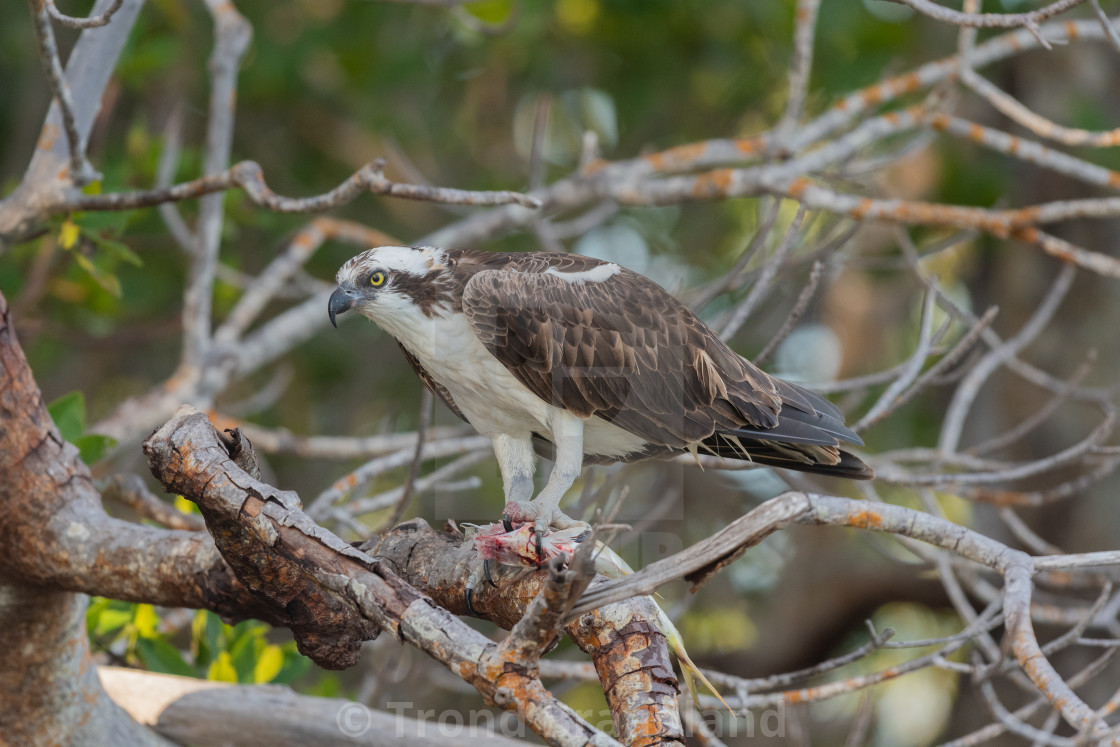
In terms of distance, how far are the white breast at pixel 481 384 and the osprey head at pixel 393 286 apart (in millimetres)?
50

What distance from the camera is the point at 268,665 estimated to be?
4008mm

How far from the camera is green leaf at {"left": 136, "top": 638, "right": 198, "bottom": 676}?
12.6 feet

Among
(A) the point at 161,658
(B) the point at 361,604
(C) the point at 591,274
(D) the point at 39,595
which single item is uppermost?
(C) the point at 591,274

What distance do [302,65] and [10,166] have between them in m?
1.88

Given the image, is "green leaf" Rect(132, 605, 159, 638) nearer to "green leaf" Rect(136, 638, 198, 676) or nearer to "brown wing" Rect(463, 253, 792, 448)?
"green leaf" Rect(136, 638, 198, 676)

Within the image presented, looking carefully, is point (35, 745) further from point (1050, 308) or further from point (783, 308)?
point (783, 308)

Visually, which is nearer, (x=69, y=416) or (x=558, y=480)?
(x=558, y=480)

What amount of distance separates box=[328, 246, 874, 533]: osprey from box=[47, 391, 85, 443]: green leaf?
974mm

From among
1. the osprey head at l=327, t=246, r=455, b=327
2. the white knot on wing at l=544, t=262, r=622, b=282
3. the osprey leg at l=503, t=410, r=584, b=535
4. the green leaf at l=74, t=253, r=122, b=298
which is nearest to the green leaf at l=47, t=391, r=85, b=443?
the green leaf at l=74, t=253, r=122, b=298

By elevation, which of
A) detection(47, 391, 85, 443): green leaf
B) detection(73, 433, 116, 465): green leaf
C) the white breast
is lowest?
detection(73, 433, 116, 465): green leaf

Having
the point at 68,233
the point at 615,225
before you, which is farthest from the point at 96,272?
the point at 615,225

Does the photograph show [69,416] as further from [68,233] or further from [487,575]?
[487,575]

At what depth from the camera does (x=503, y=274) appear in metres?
3.53

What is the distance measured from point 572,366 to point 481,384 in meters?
0.34
